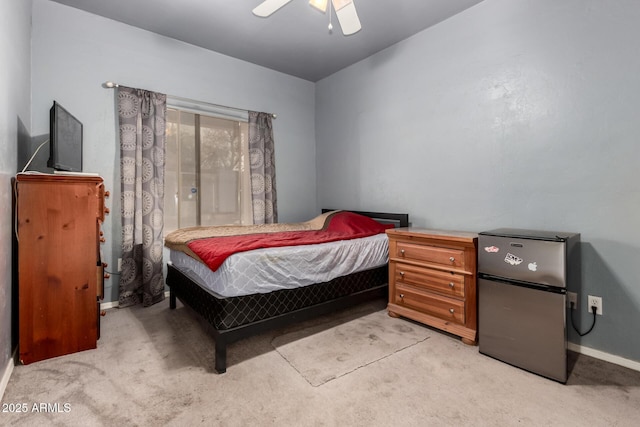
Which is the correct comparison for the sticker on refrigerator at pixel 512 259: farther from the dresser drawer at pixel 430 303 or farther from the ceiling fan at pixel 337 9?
the ceiling fan at pixel 337 9

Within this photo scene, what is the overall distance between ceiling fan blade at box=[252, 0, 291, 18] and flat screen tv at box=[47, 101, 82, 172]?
61.5 inches

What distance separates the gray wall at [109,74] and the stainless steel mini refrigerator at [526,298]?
10.8ft

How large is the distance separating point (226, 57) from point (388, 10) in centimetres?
200

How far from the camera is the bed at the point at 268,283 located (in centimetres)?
190

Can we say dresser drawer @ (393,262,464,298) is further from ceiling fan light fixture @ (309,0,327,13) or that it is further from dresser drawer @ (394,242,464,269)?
ceiling fan light fixture @ (309,0,327,13)

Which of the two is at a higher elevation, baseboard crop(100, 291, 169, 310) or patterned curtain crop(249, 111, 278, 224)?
patterned curtain crop(249, 111, 278, 224)

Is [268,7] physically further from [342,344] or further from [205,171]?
[342,344]

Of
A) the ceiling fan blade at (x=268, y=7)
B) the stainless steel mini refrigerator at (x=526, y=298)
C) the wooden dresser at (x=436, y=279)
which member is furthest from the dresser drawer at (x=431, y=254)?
the ceiling fan blade at (x=268, y=7)

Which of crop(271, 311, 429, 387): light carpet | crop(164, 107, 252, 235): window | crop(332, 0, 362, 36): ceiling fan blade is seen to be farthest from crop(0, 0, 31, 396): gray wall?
crop(332, 0, 362, 36): ceiling fan blade

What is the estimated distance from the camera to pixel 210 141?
3684mm

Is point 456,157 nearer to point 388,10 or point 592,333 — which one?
point 388,10

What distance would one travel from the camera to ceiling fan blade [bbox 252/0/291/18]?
188cm

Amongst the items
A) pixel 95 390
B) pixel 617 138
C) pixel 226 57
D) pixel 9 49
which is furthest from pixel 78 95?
pixel 617 138

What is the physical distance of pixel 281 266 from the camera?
83.2 inches
